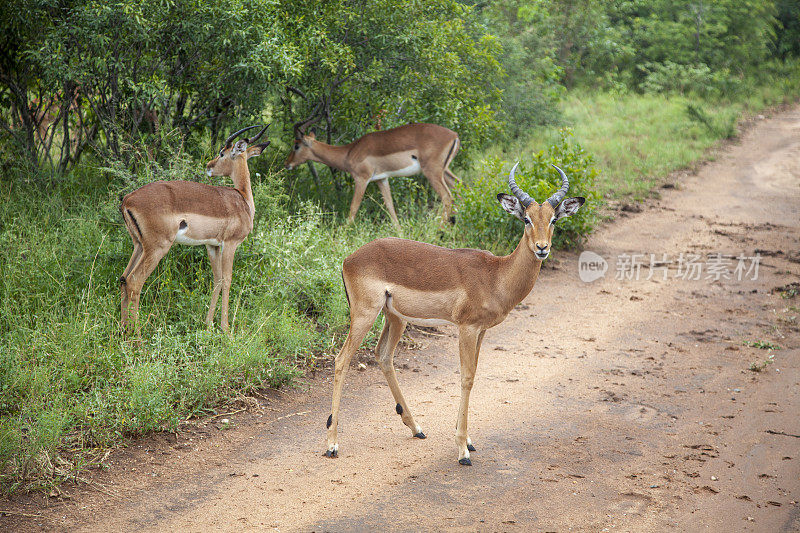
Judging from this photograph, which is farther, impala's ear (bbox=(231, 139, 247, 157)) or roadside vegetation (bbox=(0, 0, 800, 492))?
impala's ear (bbox=(231, 139, 247, 157))

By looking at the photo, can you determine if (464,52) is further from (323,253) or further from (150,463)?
(150,463)

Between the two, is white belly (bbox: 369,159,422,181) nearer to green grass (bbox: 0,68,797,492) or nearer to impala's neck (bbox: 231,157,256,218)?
green grass (bbox: 0,68,797,492)

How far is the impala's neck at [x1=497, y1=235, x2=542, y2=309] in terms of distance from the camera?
518cm

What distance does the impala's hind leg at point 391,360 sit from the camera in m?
5.45

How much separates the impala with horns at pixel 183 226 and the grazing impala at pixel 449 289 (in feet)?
6.32

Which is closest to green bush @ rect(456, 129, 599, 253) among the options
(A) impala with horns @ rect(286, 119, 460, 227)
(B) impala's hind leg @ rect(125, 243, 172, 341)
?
(A) impala with horns @ rect(286, 119, 460, 227)

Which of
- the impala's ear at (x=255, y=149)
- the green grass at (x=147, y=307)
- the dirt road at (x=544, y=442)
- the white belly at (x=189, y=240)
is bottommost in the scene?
the dirt road at (x=544, y=442)

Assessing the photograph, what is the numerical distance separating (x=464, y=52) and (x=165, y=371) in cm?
661

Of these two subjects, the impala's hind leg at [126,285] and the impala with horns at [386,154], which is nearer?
the impala's hind leg at [126,285]

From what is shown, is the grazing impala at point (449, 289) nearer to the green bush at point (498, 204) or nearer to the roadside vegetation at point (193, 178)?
the roadside vegetation at point (193, 178)

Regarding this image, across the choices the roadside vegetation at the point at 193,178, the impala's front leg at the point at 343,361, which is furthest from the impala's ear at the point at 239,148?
the impala's front leg at the point at 343,361

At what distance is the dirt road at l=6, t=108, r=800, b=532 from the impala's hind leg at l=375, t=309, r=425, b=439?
153mm

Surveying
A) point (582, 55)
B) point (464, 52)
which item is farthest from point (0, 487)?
point (582, 55)

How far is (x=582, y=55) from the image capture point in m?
20.9
